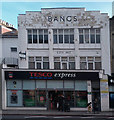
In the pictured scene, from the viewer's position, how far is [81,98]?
83.1 feet

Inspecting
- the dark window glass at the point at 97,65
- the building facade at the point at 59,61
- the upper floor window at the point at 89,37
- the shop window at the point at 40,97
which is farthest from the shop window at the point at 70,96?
the upper floor window at the point at 89,37

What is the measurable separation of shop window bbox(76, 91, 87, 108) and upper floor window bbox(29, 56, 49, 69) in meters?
4.38

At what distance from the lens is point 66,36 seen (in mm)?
25859

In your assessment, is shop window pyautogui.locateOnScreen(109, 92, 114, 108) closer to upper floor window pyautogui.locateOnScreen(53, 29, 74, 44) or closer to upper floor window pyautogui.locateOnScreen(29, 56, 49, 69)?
upper floor window pyautogui.locateOnScreen(53, 29, 74, 44)

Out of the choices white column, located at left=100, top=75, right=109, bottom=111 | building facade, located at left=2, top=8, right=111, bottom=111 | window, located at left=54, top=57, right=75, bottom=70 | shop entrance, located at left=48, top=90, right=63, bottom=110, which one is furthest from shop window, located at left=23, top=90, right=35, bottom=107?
white column, located at left=100, top=75, right=109, bottom=111

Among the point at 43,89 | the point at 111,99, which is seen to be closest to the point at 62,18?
the point at 43,89

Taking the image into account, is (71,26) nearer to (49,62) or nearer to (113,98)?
(49,62)

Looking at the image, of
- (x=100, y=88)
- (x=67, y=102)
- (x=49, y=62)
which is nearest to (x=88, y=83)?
(x=100, y=88)

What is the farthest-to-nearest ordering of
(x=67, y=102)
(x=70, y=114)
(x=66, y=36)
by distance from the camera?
(x=66, y=36), (x=67, y=102), (x=70, y=114)

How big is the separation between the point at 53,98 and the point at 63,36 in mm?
6584

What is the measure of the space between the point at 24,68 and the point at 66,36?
5542 millimetres

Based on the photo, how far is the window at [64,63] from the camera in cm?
2569

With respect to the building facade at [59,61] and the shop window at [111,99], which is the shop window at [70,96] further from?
the shop window at [111,99]

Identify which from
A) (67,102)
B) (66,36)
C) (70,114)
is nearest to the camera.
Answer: (70,114)
